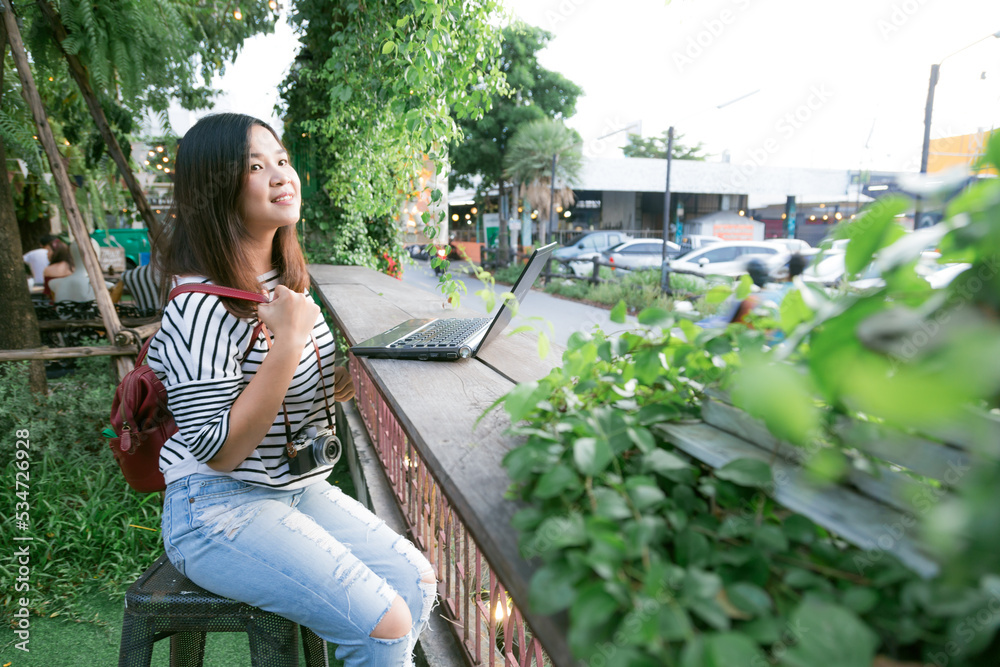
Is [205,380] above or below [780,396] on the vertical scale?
below

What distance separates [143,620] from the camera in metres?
1.20

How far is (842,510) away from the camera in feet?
1.54

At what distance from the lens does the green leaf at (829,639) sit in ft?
1.16

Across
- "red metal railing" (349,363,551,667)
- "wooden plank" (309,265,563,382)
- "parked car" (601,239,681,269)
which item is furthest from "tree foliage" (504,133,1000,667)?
"parked car" (601,239,681,269)

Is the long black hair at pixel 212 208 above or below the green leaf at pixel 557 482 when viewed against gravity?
above

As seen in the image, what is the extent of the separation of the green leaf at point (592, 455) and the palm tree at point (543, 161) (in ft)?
65.1

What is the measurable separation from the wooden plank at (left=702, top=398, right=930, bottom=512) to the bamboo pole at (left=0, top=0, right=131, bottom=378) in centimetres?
Answer: 331

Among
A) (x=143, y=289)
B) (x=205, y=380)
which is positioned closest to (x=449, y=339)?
(x=205, y=380)

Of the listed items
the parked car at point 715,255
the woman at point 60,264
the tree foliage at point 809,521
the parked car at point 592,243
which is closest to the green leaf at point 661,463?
the tree foliage at point 809,521

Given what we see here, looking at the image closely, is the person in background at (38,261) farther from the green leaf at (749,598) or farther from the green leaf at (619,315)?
the green leaf at (749,598)

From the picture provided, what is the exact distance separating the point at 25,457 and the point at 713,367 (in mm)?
3524

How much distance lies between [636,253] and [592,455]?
19109 mm

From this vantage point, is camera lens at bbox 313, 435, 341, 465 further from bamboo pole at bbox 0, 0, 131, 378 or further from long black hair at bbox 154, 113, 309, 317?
bamboo pole at bbox 0, 0, 131, 378

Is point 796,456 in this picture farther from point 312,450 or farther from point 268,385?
point 312,450
